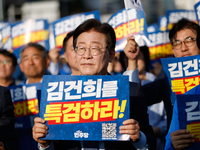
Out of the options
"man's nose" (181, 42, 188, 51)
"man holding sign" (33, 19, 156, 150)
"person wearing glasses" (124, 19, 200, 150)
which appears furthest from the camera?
"man's nose" (181, 42, 188, 51)

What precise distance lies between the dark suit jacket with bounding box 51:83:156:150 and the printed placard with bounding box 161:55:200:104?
65cm

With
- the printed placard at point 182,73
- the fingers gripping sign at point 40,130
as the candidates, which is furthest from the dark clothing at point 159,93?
the fingers gripping sign at point 40,130

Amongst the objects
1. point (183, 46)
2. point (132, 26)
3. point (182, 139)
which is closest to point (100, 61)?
point (182, 139)

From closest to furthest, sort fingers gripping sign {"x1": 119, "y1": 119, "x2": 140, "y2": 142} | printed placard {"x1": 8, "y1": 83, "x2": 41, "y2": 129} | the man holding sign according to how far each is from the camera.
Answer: fingers gripping sign {"x1": 119, "y1": 119, "x2": 140, "y2": 142} < the man holding sign < printed placard {"x1": 8, "y1": 83, "x2": 41, "y2": 129}

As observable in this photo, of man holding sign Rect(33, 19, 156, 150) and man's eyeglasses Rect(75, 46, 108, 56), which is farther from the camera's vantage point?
man's eyeglasses Rect(75, 46, 108, 56)

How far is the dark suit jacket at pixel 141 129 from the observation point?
2365 mm

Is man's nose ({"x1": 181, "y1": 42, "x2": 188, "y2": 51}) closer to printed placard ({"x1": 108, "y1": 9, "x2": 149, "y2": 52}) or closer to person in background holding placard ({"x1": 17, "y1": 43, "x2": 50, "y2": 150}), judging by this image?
printed placard ({"x1": 108, "y1": 9, "x2": 149, "y2": 52})

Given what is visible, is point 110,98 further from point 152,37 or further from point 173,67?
point 152,37

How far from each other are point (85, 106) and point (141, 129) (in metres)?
0.52

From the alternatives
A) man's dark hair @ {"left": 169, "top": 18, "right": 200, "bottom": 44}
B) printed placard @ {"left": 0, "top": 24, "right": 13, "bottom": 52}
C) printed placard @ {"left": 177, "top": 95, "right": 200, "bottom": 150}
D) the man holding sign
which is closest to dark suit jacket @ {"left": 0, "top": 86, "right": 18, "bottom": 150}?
the man holding sign

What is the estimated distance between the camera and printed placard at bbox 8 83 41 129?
3697 millimetres

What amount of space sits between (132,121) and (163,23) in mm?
6239

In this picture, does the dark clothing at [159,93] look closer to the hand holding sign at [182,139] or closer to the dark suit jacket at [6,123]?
the hand holding sign at [182,139]

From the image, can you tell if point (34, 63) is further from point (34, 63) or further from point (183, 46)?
point (183, 46)
